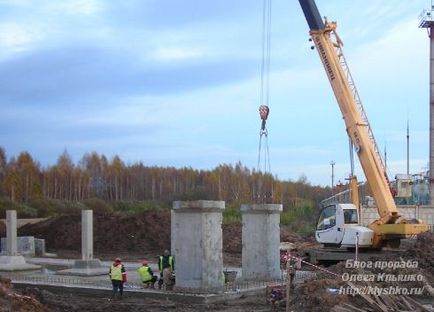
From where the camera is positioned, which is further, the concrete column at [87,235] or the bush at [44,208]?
the bush at [44,208]

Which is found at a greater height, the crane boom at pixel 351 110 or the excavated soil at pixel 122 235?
the crane boom at pixel 351 110

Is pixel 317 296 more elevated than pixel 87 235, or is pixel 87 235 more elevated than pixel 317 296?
pixel 87 235

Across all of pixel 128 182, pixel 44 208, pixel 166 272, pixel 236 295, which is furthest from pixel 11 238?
pixel 128 182

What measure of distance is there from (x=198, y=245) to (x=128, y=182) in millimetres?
77152

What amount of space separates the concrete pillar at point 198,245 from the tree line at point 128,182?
61.5 meters

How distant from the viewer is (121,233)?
1617 inches

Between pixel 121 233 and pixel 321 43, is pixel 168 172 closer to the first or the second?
pixel 121 233

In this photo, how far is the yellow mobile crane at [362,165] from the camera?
2159 cm

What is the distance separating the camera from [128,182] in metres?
93.4

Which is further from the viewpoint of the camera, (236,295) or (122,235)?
(122,235)

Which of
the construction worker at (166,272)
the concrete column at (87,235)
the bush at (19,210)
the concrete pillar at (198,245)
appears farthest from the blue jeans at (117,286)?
the bush at (19,210)

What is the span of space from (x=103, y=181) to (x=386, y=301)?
82365 mm

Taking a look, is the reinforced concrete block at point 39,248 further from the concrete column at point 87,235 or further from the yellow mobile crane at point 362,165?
the yellow mobile crane at point 362,165

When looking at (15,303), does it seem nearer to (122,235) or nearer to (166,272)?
(166,272)
